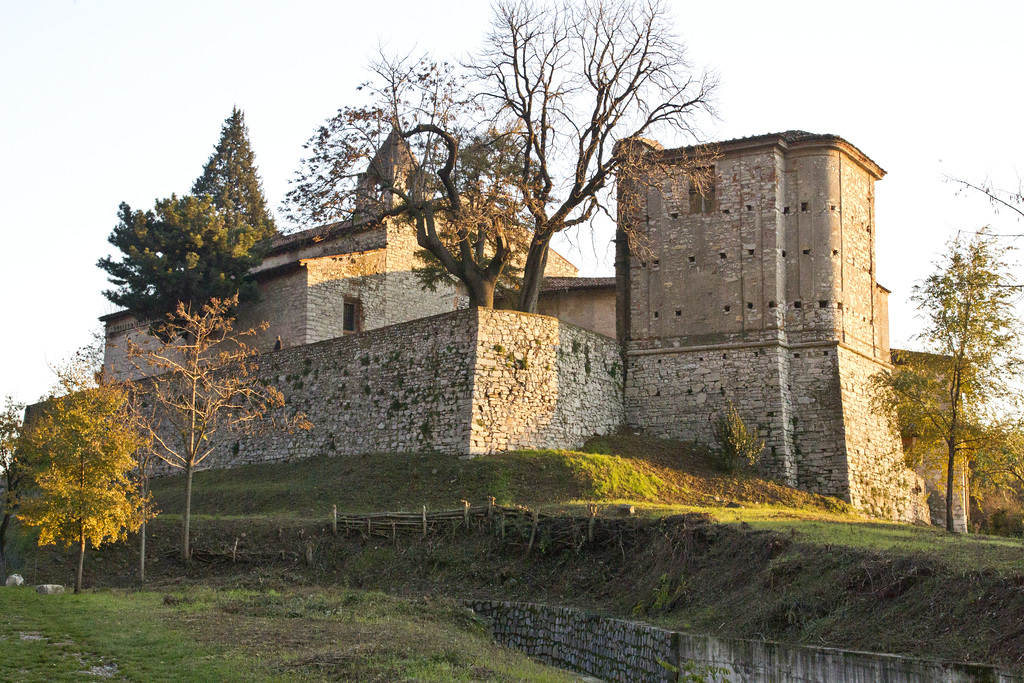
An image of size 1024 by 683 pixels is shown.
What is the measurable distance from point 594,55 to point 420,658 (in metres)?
19.4

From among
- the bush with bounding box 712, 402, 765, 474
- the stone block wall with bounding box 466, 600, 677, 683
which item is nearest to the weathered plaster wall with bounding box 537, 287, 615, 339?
the bush with bounding box 712, 402, 765, 474

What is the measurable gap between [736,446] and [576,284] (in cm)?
1169

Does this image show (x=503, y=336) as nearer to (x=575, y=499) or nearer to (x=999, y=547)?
(x=575, y=499)

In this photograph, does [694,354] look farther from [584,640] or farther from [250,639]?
[250,639]

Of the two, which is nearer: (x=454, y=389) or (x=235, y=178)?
(x=454, y=389)

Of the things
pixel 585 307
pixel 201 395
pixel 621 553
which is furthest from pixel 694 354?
pixel 201 395

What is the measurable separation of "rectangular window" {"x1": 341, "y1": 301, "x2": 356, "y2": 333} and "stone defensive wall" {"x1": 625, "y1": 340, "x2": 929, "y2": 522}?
12135mm

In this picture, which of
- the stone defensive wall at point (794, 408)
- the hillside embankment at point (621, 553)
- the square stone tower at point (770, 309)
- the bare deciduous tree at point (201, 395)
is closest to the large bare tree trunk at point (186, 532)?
the bare deciduous tree at point (201, 395)

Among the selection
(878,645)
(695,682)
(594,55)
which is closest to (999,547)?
(878,645)

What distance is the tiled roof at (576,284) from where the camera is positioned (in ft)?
115

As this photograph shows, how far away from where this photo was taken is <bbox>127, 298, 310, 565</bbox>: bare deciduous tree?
23.3 metres

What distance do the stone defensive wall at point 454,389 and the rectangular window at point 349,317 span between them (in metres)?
6.53

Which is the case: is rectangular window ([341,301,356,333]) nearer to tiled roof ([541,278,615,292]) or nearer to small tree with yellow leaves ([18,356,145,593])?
tiled roof ([541,278,615,292])

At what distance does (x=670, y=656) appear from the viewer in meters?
13.3
